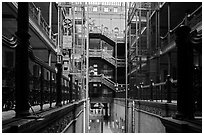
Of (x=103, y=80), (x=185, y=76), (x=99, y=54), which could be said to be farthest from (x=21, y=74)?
(x=99, y=54)

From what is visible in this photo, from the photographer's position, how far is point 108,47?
18594 mm

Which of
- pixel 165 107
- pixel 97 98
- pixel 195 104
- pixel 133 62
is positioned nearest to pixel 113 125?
pixel 97 98

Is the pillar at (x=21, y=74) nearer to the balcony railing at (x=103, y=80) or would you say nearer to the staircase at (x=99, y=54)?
the balcony railing at (x=103, y=80)

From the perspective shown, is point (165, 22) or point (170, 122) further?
point (165, 22)

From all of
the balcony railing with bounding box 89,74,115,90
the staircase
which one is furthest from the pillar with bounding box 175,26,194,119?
the staircase

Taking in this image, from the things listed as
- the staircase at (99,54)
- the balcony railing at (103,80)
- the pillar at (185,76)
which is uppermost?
the staircase at (99,54)

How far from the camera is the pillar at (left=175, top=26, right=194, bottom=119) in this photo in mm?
2520

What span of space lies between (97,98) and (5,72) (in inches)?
487

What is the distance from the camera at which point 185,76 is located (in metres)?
2.54

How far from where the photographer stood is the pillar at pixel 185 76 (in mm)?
2520

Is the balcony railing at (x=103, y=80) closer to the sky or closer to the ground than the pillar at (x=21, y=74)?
closer to the ground


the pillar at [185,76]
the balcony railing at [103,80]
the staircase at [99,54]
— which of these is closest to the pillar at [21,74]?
the pillar at [185,76]

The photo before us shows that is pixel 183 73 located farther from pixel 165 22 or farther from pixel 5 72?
pixel 165 22

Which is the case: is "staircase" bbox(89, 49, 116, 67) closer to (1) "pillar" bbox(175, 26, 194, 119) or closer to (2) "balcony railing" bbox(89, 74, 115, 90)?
(2) "balcony railing" bbox(89, 74, 115, 90)
